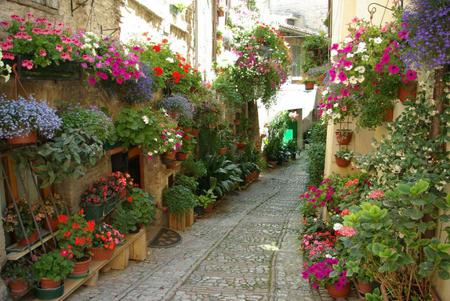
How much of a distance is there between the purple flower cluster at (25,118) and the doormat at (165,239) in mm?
3552

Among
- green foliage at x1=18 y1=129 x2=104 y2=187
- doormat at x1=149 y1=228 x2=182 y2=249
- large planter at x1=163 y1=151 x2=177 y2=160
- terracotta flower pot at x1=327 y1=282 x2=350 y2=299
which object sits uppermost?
green foliage at x1=18 y1=129 x2=104 y2=187

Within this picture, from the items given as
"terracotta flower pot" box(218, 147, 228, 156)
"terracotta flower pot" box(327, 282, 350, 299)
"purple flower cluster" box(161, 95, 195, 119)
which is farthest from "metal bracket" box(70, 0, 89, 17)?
"terracotta flower pot" box(218, 147, 228, 156)

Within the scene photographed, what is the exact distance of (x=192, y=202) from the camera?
7.79 meters

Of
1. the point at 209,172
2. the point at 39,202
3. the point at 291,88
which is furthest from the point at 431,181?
the point at 291,88

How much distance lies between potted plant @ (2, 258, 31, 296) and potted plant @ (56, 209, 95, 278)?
16.4 inches

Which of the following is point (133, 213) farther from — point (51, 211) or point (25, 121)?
point (25, 121)

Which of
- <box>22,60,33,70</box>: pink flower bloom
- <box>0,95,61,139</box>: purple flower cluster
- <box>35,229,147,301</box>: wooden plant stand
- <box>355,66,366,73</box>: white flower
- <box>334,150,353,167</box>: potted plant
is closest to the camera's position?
<box>0,95,61,139</box>: purple flower cluster

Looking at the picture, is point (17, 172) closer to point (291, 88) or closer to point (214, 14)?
point (214, 14)

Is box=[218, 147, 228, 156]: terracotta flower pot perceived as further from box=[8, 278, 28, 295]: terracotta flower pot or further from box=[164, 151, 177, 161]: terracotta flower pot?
box=[8, 278, 28, 295]: terracotta flower pot

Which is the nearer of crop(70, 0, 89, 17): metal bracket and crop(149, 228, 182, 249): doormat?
crop(70, 0, 89, 17): metal bracket

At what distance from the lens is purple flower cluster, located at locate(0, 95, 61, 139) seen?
3.37 metres

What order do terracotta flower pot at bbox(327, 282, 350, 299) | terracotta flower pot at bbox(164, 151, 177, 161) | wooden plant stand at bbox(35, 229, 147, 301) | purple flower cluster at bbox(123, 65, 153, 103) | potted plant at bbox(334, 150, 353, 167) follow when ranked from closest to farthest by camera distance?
1. wooden plant stand at bbox(35, 229, 147, 301)
2. terracotta flower pot at bbox(327, 282, 350, 299)
3. purple flower cluster at bbox(123, 65, 153, 103)
4. potted plant at bbox(334, 150, 353, 167)
5. terracotta flower pot at bbox(164, 151, 177, 161)

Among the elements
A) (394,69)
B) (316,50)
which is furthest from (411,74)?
(316,50)

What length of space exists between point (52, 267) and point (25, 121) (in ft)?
4.79
